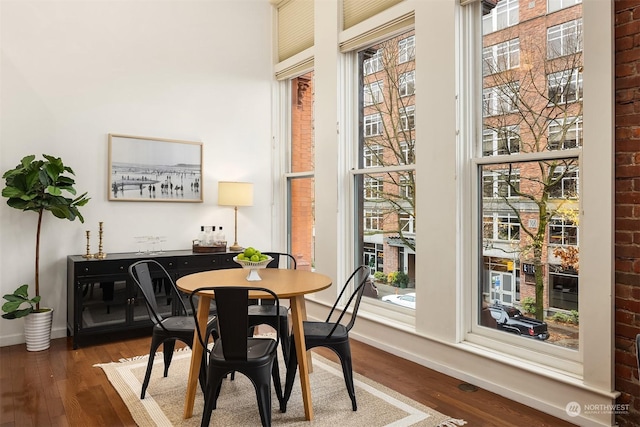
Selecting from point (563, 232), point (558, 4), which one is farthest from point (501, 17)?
point (563, 232)

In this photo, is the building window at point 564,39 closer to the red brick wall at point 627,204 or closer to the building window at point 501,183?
the red brick wall at point 627,204

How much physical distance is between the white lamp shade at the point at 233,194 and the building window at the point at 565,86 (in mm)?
3192

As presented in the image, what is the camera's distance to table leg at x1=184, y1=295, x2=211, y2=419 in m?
2.64

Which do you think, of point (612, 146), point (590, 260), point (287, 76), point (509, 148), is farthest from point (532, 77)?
point (287, 76)

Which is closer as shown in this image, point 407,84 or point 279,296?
point 279,296

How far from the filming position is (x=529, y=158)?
299cm

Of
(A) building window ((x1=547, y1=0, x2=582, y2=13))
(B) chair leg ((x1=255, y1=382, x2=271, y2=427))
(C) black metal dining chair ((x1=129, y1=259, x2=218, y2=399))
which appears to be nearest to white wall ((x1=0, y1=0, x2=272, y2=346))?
(C) black metal dining chair ((x1=129, y1=259, x2=218, y2=399))

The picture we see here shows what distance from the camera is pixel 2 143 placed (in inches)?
159

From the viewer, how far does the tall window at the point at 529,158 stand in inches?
112

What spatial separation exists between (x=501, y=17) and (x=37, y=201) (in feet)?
13.2

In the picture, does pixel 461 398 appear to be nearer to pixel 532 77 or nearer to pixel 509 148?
pixel 509 148

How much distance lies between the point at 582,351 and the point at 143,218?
410cm

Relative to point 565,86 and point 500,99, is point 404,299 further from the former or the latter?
point 565,86

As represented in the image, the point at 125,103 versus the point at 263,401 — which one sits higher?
the point at 125,103
